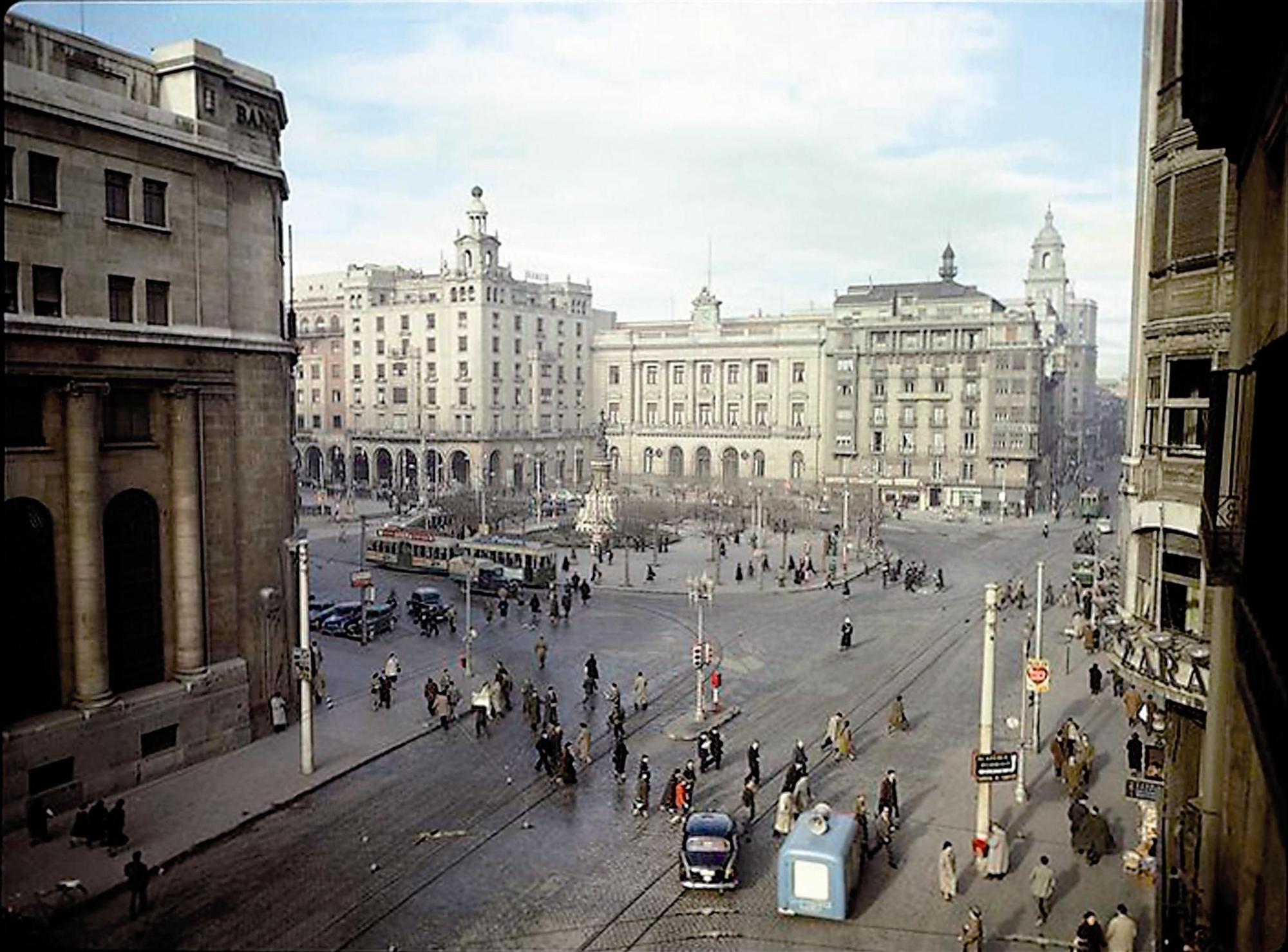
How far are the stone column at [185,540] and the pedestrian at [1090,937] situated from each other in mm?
16824

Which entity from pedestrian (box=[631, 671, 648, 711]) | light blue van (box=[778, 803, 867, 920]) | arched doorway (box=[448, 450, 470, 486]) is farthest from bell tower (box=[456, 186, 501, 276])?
light blue van (box=[778, 803, 867, 920])

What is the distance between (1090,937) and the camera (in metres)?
15.4

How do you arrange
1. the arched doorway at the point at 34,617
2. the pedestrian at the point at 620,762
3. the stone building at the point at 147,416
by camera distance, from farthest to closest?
1. the pedestrian at the point at 620,762
2. the stone building at the point at 147,416
3. the arched doorway at the point at 34,617

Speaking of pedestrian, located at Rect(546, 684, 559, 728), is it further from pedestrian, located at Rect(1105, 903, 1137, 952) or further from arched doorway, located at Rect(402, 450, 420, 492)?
arched doorway, located at Rect(402, 450, 420, 492)

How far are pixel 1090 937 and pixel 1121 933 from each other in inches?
19.8

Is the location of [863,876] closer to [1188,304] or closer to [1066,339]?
[1188,304]

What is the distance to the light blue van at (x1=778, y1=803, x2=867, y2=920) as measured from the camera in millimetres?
17000

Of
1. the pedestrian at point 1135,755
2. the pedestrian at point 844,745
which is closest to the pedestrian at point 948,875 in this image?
the pedestrian at point 844,745

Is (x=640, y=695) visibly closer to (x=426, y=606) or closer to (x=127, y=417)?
(x=426, y=606)

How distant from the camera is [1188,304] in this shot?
17109 mm

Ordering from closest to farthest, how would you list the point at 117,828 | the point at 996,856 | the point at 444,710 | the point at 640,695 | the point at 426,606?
the point at 117,828
the point at 996,856
the point at 444,710
the point at 640,695
the point at 426,606

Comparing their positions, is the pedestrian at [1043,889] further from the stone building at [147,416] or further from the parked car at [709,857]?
the stone building at [147,416]

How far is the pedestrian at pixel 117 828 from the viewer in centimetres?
1003

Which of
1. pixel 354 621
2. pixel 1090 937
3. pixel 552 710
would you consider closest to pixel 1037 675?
pixel 1090 937
